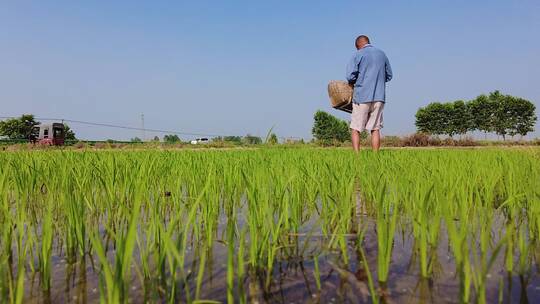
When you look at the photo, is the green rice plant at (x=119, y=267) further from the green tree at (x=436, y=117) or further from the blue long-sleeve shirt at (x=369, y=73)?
the green tree at (x=436, y=117)

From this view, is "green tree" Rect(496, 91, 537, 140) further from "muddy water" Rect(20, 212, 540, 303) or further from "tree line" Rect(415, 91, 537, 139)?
"muddy water" Rect(20, 212, 540, 303)

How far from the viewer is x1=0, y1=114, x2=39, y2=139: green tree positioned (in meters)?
48.6

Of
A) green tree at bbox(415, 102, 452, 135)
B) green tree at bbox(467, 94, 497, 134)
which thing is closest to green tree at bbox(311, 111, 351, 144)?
green tree at bbox(415, 102, 452, 135)

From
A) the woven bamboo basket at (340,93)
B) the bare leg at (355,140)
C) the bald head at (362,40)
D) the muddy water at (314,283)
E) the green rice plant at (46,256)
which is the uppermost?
→ the bald head at (362,40)

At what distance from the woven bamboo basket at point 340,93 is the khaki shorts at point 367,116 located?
51cm

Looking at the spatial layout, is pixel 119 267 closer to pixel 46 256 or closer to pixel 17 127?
pixel 46 256

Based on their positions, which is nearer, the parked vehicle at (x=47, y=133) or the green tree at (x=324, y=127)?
the parked vehicle at (x=47, y=133)

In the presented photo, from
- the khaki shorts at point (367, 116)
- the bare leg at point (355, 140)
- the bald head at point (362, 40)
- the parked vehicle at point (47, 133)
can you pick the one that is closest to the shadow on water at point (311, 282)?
the bare leg at point (355, 140)

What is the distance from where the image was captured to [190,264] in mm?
1333

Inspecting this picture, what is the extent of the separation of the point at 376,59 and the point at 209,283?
5.12 meters

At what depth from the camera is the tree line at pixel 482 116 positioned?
48219mm

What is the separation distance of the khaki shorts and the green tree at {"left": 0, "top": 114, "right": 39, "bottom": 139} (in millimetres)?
54142

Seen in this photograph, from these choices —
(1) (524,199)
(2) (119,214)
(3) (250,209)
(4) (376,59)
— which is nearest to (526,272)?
(3) (250,209)

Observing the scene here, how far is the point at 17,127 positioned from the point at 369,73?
56760mm
